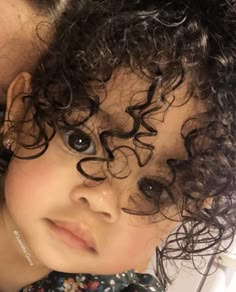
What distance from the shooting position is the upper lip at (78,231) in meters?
0.61

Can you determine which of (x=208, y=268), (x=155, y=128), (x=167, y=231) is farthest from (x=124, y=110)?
(x=208, y=268)

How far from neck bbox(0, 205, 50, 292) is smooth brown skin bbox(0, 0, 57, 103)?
202 millimetres

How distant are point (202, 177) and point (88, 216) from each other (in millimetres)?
135

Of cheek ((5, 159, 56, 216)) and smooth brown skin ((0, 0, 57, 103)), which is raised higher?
smooth brown skin ((0, 0, 57, 103))

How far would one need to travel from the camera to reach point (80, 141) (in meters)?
0.61

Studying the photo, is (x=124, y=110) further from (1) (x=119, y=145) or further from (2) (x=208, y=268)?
(2) (x=208, y=268)

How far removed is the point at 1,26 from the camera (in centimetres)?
65

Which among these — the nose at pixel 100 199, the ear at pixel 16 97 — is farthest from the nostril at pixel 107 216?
the ear at pixel 16 97

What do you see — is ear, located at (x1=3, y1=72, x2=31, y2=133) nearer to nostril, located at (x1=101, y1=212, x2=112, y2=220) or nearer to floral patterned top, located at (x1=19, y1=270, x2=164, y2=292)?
→ nostril, located at (x1=101, y1=212, x2=112, y2=220)

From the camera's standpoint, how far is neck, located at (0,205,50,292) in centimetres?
73

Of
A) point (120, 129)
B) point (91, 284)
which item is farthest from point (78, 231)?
point (91, 284)

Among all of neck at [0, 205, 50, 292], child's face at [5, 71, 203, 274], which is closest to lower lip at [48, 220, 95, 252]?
child's face at [5, 71, 203, 274]

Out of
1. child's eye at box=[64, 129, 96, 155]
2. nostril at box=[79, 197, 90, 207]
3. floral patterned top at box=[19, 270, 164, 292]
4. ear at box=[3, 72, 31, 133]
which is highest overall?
ear at box=[3, 72, 31, 133]

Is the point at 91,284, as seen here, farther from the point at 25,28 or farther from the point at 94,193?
the point at 25,28
